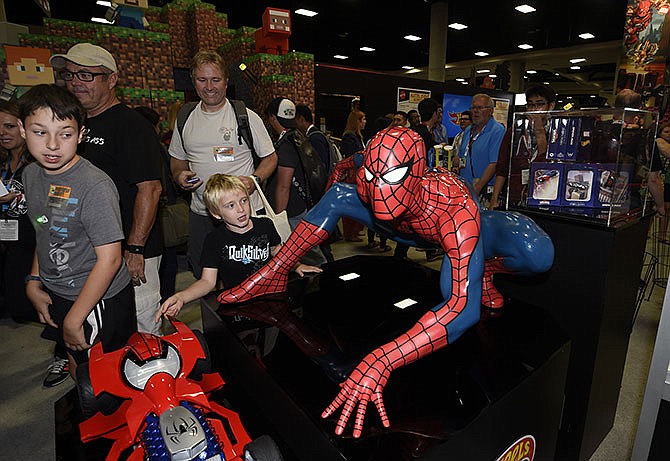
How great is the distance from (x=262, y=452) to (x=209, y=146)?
1.45 meters

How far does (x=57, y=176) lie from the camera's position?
127cm

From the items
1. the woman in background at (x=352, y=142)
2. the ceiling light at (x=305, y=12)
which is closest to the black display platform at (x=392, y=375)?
the woman in background at (x=352, y=142)

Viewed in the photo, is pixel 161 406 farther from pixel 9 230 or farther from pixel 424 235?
pixel 9 230

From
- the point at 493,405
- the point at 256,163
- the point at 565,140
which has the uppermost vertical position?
the point at 565,140

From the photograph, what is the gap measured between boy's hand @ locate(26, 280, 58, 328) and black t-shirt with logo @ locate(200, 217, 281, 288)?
53 centimetres

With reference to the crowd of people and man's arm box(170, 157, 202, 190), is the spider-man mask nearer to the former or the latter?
the crowd of people

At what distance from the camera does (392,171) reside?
89 centimetres

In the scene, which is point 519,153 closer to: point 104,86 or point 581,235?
point 581,235

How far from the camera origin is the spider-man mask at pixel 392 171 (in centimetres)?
89

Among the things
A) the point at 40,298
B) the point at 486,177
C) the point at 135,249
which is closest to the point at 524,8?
the point at 486,177

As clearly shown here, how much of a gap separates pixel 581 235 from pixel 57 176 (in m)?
1.69

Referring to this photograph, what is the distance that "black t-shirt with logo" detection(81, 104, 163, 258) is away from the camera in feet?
5.34

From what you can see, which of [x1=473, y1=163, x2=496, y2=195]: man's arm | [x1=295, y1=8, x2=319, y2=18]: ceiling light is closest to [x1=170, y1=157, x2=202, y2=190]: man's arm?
[x1=473, y1=163, x2=496, y2=195]: man's arm

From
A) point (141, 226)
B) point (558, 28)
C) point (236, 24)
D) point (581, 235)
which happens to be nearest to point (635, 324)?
point (581, 235)
